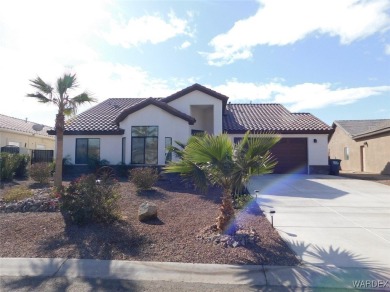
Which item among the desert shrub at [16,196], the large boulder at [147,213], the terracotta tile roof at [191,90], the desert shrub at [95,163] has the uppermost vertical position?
the terracotta tile roof at [191,90]

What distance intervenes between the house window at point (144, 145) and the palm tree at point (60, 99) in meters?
5.00

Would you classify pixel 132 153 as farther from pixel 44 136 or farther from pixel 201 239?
pixel 44 136

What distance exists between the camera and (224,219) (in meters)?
6.34

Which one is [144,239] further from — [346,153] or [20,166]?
[346,153]

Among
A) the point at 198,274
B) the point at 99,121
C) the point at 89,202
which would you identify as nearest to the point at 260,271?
the point at 198,274

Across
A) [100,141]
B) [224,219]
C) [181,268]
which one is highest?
[100,141]

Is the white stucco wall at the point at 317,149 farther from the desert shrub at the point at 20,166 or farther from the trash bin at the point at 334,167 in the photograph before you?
the desert shrub at the point at 20,166

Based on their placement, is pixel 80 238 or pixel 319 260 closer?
pixel 319 260

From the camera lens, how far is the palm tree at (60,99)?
11.9 meters

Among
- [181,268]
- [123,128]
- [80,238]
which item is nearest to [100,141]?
[123,128]

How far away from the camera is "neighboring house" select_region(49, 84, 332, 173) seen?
56.9 ft

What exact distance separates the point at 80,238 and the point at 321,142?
1752cm

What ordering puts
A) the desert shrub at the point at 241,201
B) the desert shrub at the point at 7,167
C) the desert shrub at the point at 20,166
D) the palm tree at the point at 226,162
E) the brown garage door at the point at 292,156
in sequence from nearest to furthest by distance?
the palm tree at the point at 226,162
the desert shrub at the point at 241,201
the desert shrub at the point at 7,167
the desert shrub at the point at 20,166
the brown garage door at the point at 292,156

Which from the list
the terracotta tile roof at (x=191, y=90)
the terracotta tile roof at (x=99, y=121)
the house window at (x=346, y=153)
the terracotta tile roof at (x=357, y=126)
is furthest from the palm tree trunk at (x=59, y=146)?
the house window at (x=346, y=153)
